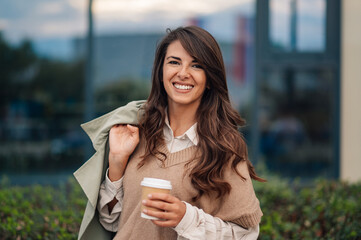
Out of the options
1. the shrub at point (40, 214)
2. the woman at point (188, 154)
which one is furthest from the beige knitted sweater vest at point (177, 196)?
the shrub at point (40, 214)

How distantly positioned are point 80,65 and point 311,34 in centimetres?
340

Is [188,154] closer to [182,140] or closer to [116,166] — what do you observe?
[182,140]

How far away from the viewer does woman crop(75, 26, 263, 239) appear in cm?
181

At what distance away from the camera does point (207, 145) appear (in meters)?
1.90

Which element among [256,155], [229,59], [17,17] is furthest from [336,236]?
[17,17]

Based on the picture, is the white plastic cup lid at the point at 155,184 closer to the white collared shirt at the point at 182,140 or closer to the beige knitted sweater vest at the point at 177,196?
the beige knitted sweater vest at the point at 177,196

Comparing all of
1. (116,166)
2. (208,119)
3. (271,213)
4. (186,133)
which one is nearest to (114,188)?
(116,166)

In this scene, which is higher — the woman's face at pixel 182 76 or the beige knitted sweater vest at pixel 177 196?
the woman's face at pixel 182 76

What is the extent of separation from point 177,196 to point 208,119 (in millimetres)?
379

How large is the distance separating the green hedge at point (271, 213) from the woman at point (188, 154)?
0.87 metres

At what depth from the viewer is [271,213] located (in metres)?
3.19

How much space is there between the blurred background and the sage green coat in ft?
14.0

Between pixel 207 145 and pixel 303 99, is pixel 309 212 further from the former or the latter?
pixel 303 99

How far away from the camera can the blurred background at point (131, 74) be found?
6.10 meters
